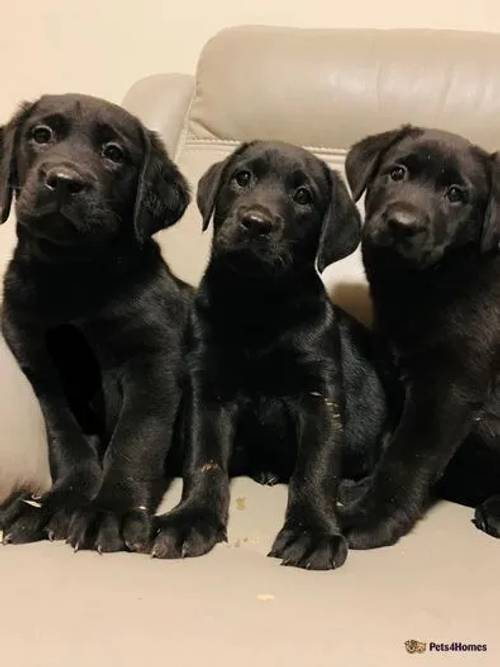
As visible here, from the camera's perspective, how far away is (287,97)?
2.08 metres

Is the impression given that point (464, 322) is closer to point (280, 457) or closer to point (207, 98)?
point (280, 457)

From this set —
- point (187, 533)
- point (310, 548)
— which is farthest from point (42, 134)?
point (310, 548)

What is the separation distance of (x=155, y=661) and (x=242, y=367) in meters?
0.72

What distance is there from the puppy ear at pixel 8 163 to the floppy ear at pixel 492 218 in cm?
88

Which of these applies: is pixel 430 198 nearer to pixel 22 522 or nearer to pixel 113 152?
pixel 113 152

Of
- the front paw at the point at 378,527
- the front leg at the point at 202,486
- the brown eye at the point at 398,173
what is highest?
the brown eye at the point at 398,173

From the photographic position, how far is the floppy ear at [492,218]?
1.60 meters

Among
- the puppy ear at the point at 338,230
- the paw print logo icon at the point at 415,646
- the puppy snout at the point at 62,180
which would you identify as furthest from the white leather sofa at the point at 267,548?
the puppy ear at the point at 338,230

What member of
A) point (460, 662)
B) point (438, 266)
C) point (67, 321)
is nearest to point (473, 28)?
point (438, 266)

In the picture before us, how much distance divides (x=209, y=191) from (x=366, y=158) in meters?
0.33

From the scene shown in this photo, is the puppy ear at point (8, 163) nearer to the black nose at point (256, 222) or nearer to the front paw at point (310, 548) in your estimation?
the black nose at point (256, 222)

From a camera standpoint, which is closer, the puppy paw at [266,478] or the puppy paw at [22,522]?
the puppy paw at [22,522]

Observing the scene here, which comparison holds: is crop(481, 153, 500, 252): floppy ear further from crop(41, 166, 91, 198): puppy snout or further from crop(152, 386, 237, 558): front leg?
crop(41, 166, 91, 198): puppy snout

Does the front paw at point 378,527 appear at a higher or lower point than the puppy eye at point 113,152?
lower
